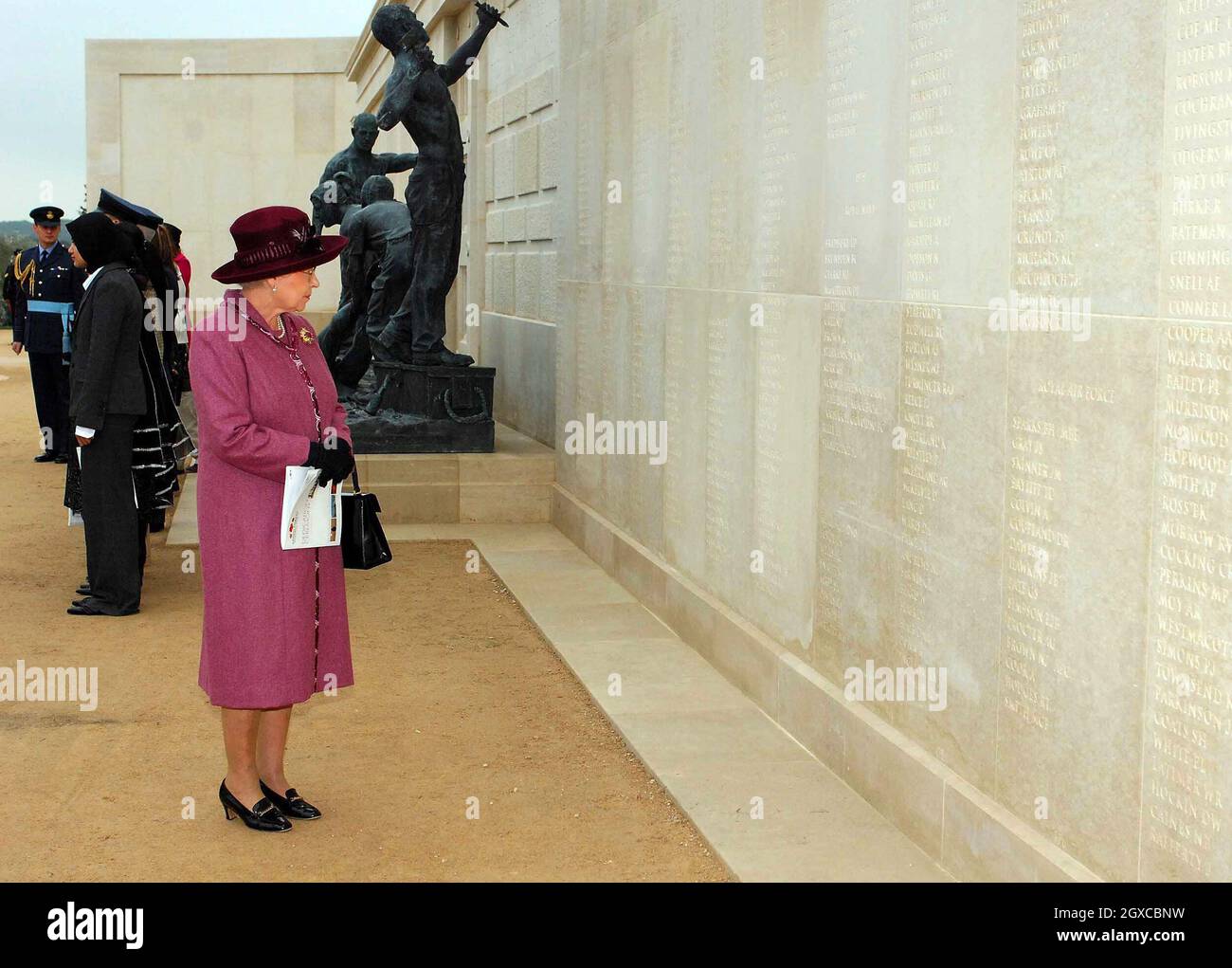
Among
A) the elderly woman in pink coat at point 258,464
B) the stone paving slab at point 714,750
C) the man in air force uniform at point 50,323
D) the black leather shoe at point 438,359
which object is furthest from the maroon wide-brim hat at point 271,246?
the man in air force uniform at point 50,323

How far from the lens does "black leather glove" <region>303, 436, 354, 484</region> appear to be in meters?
4.61

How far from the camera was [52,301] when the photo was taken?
13930 millimetres

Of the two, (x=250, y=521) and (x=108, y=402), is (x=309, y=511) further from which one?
(x=108, y=402)

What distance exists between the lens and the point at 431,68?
10992 mm

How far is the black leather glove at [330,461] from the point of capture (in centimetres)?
461

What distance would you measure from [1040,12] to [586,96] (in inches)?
223

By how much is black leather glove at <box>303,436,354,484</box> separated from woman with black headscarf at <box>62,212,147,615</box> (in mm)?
3378

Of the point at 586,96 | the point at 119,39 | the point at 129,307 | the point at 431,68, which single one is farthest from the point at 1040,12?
the point at 119,39

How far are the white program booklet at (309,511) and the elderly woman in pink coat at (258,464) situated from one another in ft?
0.15

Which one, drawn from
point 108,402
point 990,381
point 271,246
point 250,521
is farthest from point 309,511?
point 108,402

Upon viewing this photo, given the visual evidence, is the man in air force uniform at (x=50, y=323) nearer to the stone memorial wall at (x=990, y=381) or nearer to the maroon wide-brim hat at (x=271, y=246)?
the stone memorial wall at (x=990, y=381)

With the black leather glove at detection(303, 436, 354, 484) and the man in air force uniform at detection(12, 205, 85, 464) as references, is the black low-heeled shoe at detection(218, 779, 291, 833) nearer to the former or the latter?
the black leather glove at detection(303, 436, 354, 484)

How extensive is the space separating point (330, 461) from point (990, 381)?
6.07 ft

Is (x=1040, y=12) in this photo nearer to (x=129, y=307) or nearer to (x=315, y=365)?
(x=315, y=365)
